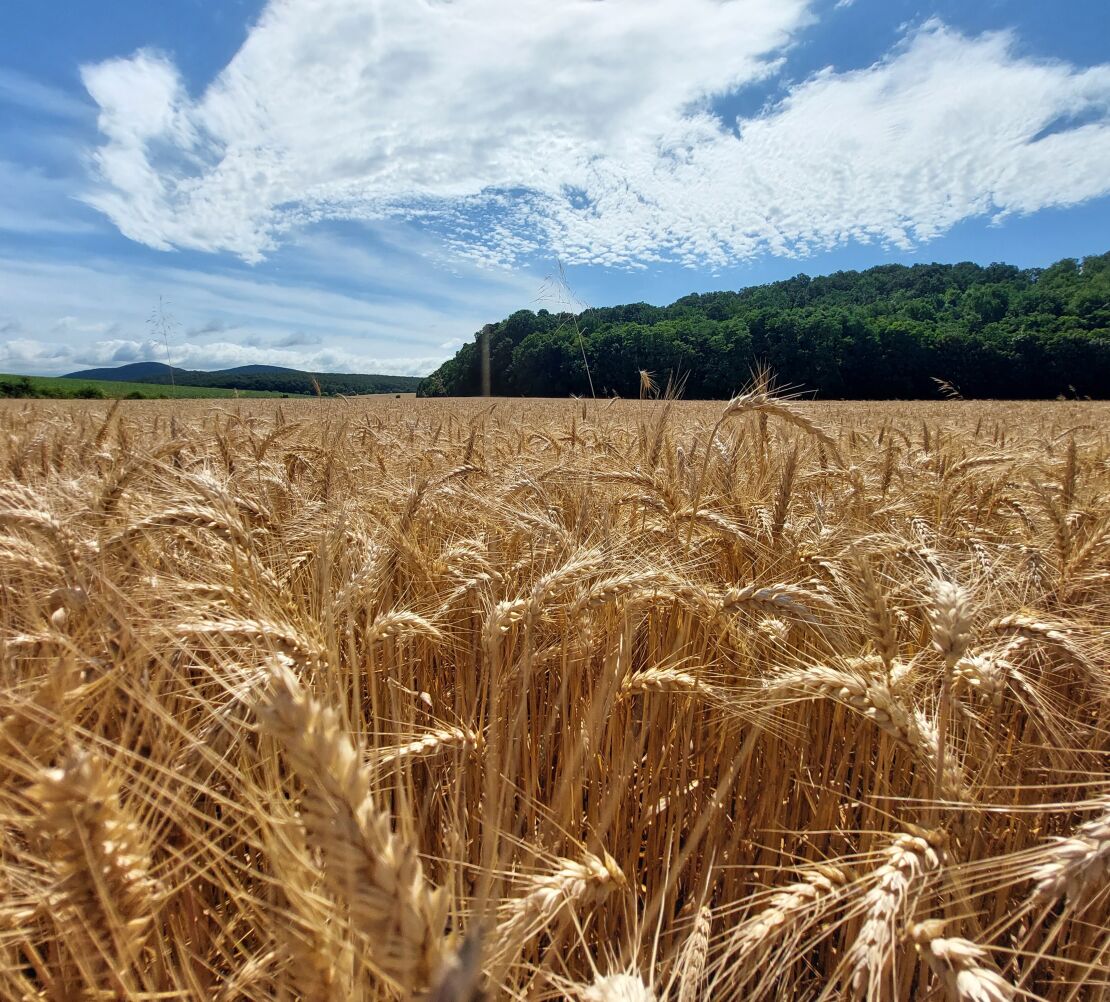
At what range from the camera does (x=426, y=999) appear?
0.34 m

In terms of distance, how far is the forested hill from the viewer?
4409 centimetres

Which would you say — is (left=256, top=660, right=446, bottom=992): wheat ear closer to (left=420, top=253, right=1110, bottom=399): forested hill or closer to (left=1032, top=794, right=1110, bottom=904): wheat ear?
(left=1032, top=794, right=1110, bottom=904): wheat ear

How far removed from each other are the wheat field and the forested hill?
122 ft

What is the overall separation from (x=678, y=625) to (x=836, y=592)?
480 mm

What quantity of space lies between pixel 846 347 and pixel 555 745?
53740 mm

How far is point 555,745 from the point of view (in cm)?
177

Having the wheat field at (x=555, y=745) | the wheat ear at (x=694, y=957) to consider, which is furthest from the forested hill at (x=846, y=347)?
the wheat ear at (x=694, y=957)

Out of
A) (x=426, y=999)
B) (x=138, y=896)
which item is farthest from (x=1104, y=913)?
(x=138, y=896)

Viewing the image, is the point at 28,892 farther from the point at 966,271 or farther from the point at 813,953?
the point at 966,271

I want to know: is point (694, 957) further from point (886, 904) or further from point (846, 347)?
point (846, 347)

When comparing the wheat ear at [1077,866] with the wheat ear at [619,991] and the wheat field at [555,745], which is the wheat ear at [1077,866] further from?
the wheat ear at [619,991]

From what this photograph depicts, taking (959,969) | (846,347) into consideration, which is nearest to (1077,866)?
(959,969)

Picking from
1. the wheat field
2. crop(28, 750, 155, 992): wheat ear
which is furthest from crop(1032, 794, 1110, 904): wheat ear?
crop(28, 750, 155, 992): wheat ear

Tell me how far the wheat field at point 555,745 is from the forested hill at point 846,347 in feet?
122
